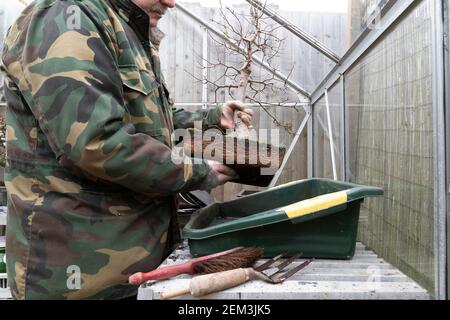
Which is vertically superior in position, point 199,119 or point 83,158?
point 199,119

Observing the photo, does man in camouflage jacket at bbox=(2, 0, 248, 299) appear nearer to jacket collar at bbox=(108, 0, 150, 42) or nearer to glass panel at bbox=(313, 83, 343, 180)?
jacket collar at bbox=(108, 0, 150, 42)

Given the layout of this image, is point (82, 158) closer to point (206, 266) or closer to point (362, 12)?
point (206, 266)

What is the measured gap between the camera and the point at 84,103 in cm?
88

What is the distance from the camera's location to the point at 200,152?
1.28 meters

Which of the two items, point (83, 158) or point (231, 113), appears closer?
point (83, 158)

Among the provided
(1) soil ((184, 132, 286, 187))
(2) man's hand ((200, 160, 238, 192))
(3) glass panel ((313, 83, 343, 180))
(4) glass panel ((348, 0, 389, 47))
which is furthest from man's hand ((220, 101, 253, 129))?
(3) glass panel ((313, 83, 343, 180))

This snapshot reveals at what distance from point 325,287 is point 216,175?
42 cm

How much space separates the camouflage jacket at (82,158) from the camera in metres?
0.89

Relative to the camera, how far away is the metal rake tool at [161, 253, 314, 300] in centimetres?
81

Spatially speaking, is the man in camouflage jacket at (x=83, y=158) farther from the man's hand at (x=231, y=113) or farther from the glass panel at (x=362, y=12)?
the glass panel at (x=362, y=12)

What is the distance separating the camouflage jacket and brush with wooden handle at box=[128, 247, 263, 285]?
162mm

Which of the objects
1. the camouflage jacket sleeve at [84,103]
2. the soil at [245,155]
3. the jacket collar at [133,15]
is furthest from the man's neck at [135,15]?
Answer: the soil at [245,155]

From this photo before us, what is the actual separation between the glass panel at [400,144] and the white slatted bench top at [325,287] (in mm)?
220

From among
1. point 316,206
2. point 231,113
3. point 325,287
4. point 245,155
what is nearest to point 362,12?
point 231,113
